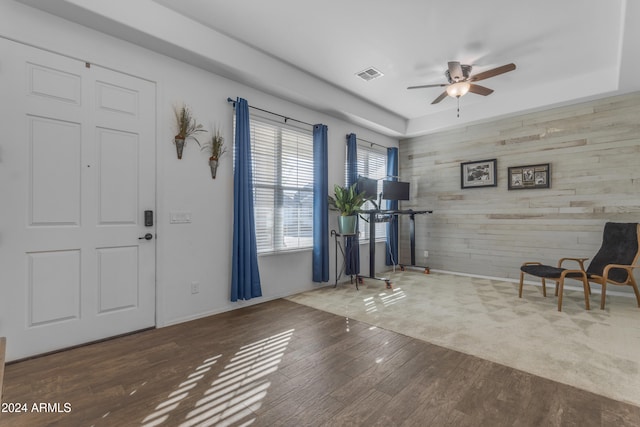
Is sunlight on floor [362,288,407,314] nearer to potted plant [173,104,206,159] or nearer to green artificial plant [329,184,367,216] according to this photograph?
green artificial plant [329,184,367,216]

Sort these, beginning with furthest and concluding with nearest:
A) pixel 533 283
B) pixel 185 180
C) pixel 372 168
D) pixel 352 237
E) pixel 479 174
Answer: pixel 372 168 → pixel 479 174 → pixel 352 237 → pixel 533 283 → pixel 185 180

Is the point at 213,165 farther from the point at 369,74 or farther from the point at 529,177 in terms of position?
the point at 529,177

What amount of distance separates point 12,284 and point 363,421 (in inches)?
110

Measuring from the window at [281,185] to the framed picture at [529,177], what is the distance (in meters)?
3.38

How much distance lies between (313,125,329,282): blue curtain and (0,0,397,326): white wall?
104 centimetres

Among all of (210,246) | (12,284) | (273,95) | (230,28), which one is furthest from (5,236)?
(273,95)

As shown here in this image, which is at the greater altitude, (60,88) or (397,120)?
(397,120)

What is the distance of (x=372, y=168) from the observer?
6043 millimetres

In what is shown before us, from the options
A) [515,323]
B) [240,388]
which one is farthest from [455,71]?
[240,388]

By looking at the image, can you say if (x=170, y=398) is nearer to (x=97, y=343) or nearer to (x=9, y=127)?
(x=97, y=343)

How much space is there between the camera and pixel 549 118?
4.81 metres

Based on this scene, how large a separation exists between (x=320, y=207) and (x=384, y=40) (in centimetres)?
232

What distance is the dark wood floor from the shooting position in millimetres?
1750

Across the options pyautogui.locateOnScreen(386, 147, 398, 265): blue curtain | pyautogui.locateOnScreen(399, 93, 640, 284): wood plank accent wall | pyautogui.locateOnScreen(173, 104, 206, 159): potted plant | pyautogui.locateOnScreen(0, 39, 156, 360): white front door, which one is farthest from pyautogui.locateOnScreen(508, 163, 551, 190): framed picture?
pyautogui.locateOnScreen(0, 39, 156, 360): white front door
